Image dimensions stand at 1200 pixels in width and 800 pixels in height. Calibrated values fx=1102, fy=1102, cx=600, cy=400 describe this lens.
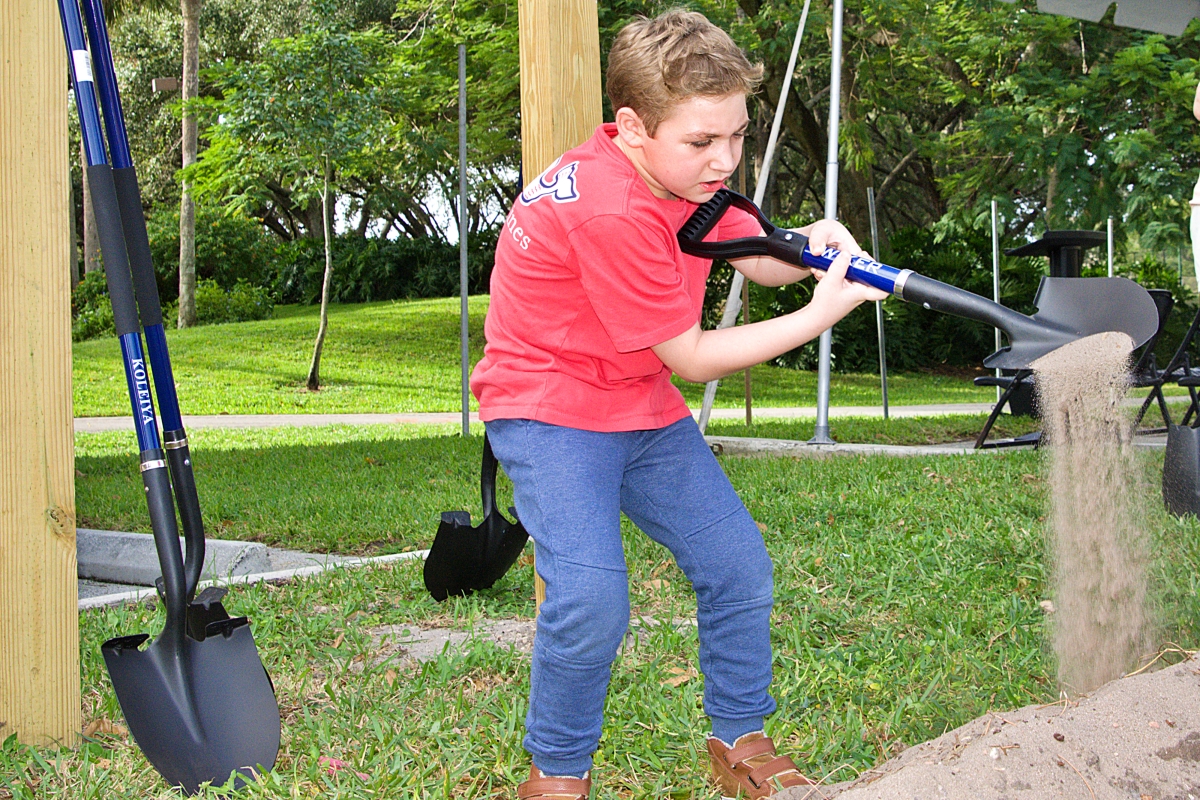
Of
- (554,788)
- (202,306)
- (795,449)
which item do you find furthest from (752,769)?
(202,306)

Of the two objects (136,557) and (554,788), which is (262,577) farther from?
(554,788)

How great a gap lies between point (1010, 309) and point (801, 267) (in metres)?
0.40

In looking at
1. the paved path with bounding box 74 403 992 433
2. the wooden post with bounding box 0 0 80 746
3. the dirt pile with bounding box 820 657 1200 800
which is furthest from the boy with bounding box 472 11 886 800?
the paved path with bounding box 74 403 992 433

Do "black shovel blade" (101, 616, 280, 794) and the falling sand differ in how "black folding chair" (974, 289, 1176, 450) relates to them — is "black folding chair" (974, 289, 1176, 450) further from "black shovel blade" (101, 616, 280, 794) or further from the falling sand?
"black shovel blade" (101, 616, 280, 794)

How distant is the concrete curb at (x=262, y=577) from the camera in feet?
11.2

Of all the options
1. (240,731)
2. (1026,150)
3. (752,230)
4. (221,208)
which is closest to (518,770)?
(240,731)

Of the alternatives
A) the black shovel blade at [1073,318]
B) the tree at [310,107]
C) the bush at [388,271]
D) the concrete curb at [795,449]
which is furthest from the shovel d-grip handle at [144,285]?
the bush at [388,271]

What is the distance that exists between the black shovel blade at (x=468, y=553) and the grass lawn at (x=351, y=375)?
9.45 metres

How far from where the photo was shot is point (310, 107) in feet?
42.9

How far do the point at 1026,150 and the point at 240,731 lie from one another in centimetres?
1239

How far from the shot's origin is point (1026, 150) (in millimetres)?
12664

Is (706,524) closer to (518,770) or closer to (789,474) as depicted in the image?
(518,770)

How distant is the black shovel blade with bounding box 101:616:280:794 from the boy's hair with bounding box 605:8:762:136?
136 centimetres

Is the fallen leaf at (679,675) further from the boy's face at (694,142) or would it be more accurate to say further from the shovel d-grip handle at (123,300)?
the boy's face at (694,142)
